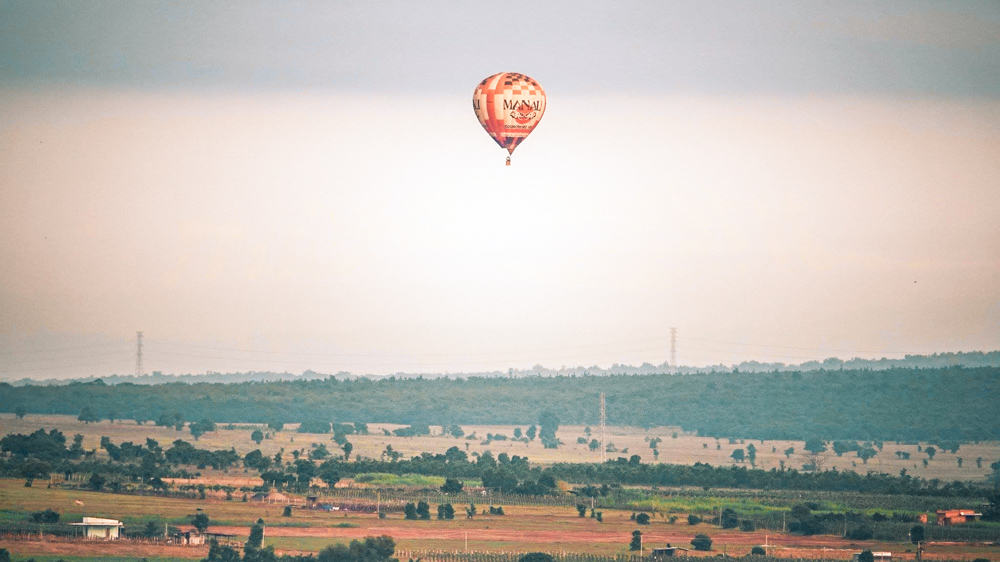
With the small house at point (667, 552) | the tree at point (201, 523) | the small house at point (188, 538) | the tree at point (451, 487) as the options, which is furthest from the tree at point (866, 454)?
the small house at point (188, 538)

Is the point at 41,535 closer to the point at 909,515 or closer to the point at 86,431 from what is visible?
the point at 909,515

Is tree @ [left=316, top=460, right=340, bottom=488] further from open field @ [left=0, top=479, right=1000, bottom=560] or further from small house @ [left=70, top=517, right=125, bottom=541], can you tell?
small house @ [left=70, top=517, right=125, bottom=541]

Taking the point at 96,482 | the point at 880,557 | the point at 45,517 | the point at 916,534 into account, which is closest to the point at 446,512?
the point at 45,517

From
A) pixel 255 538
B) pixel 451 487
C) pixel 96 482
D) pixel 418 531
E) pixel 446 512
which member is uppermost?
pixel 96 482

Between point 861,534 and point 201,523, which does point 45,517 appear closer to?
point 201,523

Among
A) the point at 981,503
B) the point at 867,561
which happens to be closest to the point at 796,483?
the point at 981,503

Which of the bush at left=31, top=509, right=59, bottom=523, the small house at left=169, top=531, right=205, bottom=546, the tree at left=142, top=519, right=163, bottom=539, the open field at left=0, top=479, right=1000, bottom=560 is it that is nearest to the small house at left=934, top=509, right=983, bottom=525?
the open field at left=0, top=479, right=1000, bottom=560
